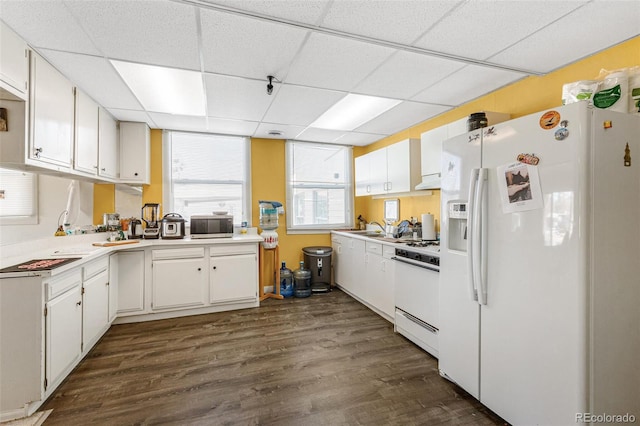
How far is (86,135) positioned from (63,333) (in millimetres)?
1863

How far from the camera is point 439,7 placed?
62.1 inches

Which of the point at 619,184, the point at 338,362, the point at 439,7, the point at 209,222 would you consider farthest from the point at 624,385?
the point at 209,222

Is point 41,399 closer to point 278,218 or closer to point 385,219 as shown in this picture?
point 278,218

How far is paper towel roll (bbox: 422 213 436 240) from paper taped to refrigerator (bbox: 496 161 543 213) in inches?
62.1

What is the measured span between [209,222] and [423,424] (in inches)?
124

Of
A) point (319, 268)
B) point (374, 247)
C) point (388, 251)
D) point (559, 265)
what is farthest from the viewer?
point (319, 268)

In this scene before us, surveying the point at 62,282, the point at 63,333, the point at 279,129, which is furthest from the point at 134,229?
the point at 279,129

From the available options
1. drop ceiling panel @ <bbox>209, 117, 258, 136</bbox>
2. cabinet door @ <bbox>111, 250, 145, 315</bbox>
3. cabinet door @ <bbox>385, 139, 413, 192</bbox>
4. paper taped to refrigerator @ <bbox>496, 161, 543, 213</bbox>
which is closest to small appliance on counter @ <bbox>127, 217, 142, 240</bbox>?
cabinet door @ <bbox>111, 250, 145, 315</bbox>

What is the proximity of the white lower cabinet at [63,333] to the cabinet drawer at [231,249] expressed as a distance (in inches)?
56.2

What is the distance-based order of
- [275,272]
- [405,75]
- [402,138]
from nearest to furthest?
[405,75] < [402,138] < [275,272]

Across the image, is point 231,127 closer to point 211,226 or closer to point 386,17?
point 211,226

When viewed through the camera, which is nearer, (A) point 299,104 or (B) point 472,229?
(B) point 472,229

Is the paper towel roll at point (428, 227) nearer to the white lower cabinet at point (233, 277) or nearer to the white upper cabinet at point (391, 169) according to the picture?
the white upper cabinet at point (391, 169)

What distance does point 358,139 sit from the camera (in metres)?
4.63
